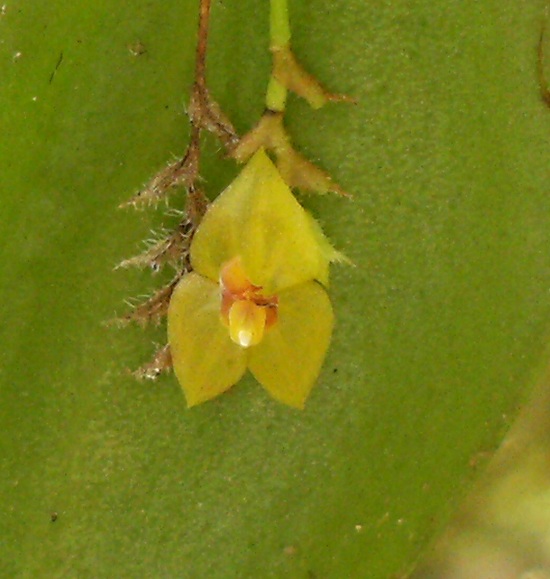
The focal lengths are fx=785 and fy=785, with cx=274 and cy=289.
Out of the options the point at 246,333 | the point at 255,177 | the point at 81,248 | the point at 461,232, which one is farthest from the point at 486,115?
the point at 81,248

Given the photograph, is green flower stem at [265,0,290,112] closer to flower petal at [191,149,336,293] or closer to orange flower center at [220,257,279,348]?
flower petal at [191,149,336,293]

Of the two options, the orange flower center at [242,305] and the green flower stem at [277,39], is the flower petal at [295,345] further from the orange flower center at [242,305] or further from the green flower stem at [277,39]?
the green flower stem at [277,39]

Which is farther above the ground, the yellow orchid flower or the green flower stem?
the green flower stem

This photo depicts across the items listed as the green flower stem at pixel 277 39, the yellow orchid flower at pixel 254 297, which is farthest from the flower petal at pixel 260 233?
the green flower stem at pixel 277 39

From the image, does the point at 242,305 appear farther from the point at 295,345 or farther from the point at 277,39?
the point at 277,39

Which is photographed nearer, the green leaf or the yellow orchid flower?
the yellow orchid flower

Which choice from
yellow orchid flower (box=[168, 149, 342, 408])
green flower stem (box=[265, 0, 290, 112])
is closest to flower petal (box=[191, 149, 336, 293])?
yellow orchid flower (box=[168, 149, 342, 408])

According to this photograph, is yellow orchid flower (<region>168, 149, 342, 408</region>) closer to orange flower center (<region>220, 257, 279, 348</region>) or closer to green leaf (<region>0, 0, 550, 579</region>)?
orange flower center (<region>220, 257, 279, 348</region>)

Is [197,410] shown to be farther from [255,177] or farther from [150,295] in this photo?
[255,177]
